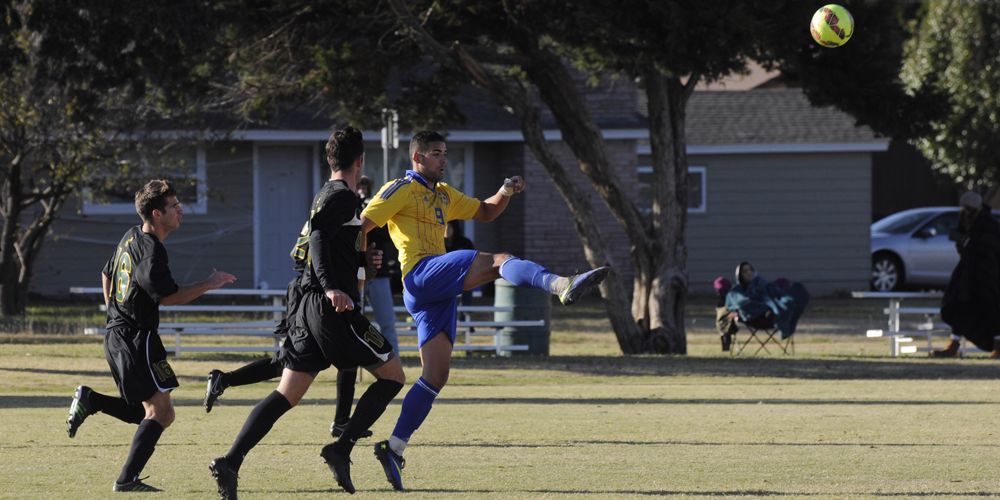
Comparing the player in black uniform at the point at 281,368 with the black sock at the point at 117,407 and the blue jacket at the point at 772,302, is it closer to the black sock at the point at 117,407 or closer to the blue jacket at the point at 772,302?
the black sock at the point at 117,407

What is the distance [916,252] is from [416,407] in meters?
26.7

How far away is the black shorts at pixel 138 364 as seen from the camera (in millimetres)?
7465

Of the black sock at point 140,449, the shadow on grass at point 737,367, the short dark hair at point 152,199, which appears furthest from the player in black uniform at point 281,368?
the shadow on grass at point 737,367

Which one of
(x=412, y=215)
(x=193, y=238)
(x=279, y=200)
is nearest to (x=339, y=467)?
(x=412, y=215)

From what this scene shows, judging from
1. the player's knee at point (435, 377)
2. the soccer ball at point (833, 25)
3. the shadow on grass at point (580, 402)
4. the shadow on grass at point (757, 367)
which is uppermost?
the soccer ball at point (833, 25)

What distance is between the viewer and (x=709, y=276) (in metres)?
32.6

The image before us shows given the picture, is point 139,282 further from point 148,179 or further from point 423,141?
point 148,179

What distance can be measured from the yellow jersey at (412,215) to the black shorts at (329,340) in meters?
0.59

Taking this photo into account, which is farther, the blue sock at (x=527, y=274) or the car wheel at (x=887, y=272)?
the car wheel at (x=887, y=272)

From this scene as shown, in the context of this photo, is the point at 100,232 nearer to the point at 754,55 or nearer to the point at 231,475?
the point at 754,55

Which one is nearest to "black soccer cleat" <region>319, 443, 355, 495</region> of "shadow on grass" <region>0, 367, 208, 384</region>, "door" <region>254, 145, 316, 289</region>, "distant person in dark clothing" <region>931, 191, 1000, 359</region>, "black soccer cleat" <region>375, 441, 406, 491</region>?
"black soccer cleat" <region>375, 441, 406, 491</region>

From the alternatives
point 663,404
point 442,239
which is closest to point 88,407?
point 442,239

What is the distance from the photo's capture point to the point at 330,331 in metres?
7.40

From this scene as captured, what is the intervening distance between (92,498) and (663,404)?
675cm
